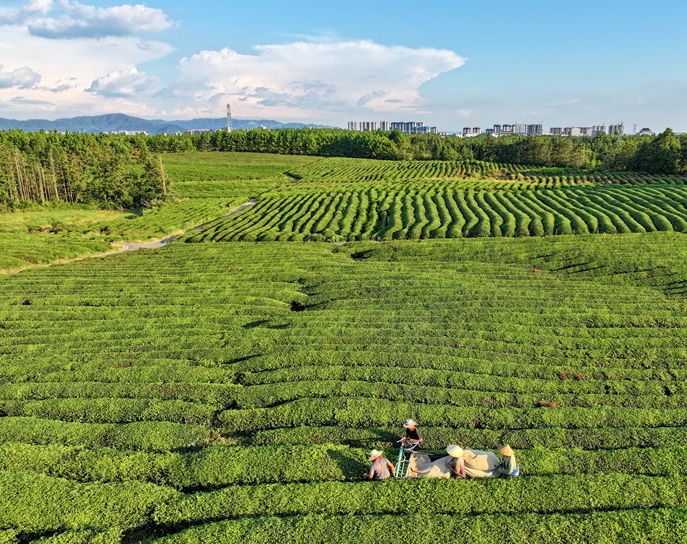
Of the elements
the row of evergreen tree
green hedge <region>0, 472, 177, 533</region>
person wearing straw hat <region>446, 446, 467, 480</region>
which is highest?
the row of evergreen tree

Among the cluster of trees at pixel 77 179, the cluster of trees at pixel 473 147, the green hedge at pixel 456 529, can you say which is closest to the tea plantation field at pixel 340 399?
the green hedge at pixel 456 529

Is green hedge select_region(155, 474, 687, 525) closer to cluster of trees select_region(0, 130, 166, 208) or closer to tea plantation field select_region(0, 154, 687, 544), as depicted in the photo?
tea plantation field select_region(0, 154, 687, 544)

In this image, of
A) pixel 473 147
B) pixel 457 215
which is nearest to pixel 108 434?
pixel 457 215

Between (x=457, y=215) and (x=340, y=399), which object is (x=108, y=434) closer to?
(x=340, y=399)

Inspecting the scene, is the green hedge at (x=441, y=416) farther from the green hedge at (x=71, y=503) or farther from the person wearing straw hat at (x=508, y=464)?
the green hedge at (x=71, y=503)

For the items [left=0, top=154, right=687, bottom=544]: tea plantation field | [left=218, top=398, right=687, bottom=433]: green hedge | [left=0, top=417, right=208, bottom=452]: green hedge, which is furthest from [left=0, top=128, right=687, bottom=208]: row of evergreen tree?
[left=218, top=398, right=687, bottom=433]: green hedge
